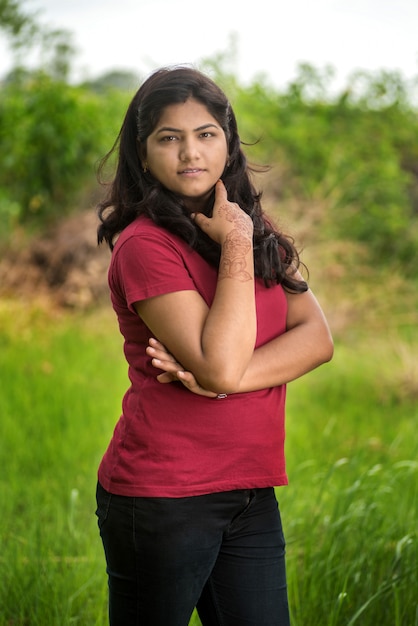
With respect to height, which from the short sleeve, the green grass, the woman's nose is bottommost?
the green grass

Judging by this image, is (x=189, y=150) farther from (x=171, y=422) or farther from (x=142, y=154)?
(x=171, y=422)

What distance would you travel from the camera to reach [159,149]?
1.99 metres

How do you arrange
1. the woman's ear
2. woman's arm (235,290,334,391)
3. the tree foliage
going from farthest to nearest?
the tree foliage, the woman's ear, woman's arm (235,290,334,391)

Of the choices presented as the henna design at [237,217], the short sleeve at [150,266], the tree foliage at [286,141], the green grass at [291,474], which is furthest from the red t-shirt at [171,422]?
the tree foliage at [286,141]

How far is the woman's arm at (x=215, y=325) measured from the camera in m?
1.79

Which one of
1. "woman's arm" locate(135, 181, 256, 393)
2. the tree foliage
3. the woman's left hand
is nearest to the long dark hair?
"woman's arm" locate(135, 181, 256, 393)

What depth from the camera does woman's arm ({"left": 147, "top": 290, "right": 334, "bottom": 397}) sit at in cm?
184

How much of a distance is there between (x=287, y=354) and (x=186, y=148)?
20.2 inches

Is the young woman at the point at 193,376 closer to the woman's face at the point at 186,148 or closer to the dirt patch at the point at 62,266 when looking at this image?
the woman's face at the point at 186,148

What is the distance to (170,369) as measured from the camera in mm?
1827

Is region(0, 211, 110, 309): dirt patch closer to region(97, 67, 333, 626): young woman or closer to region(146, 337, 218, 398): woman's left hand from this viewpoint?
region(97, 67, 333, 626): young woman

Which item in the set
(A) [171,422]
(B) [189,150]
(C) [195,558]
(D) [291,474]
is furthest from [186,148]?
(D) [291,474]

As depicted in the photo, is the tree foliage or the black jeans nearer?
the black jeans

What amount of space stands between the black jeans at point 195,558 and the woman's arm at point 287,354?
0.25m
